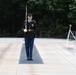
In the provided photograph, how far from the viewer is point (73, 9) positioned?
41.7 metres

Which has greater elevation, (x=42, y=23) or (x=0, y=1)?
(x=0, y=1)

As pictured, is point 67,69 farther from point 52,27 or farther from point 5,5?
point 5,5

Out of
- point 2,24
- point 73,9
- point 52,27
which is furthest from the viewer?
point 2,24

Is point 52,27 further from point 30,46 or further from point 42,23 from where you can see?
point 30,46

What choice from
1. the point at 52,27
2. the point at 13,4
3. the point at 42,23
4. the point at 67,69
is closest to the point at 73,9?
the point at 52,27

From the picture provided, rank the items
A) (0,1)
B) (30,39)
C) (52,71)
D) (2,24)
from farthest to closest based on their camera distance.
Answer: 1. (2,24)
2. (0,1)
3. (30,39)
4. (52,71)

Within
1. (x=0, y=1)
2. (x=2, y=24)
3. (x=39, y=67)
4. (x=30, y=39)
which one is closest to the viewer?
(x=39, y=67)

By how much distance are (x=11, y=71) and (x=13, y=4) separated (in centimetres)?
4332

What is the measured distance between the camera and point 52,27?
49.6m

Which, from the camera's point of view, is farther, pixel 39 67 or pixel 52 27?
pixel 52 27

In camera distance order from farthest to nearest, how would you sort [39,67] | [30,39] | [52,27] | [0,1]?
[0,1], [52,27], [30,39], [39,67]

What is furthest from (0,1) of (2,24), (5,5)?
(2,24)

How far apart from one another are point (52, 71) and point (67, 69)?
0.78 metres

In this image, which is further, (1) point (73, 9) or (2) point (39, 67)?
(1) point (73, 9)
